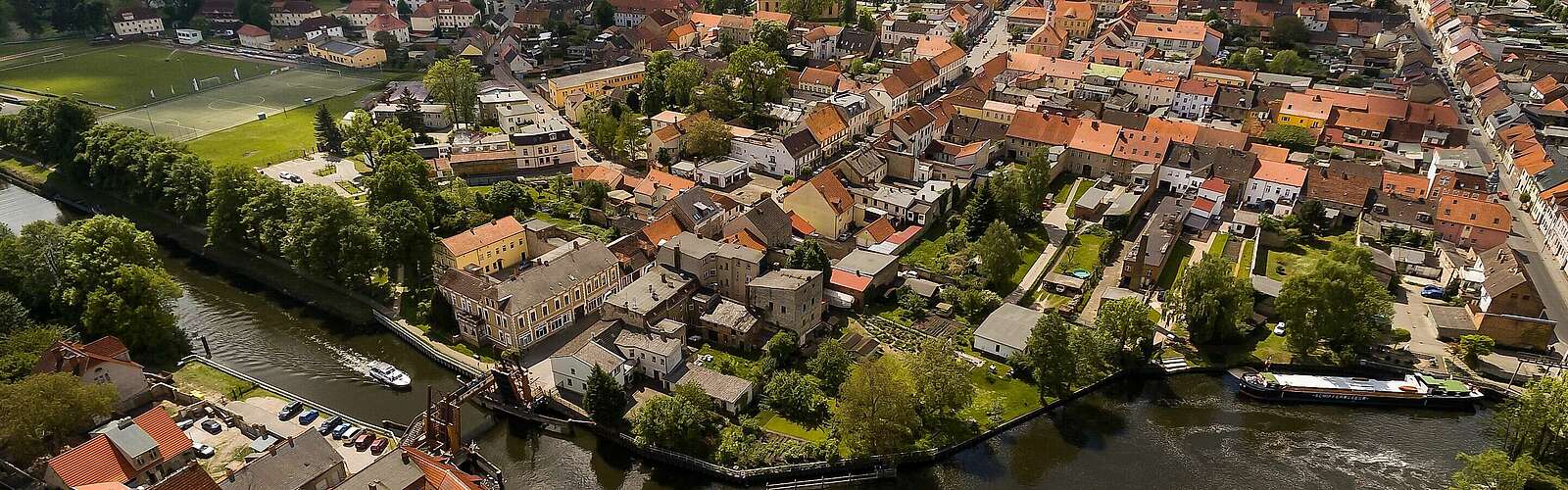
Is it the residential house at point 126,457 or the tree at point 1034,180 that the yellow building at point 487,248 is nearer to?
the residential house at point 126,457

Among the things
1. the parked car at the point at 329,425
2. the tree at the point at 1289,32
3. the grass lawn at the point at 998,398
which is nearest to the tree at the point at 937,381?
the grass lawn at the point at 998,398

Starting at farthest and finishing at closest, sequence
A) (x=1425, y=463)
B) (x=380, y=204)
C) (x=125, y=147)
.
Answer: (x=125, y=147) → (x=380, y=204) → (x=1425, y=463)

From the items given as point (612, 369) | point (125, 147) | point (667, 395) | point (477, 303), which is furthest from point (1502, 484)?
point (125, 147)

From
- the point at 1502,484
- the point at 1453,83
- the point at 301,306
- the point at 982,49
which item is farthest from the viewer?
the point at 982,49

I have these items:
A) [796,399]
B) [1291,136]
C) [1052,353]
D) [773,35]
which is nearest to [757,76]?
[773,35]

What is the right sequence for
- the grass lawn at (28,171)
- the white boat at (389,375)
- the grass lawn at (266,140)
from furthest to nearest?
the grass lawn at (266,140), the grass lawn at (28,171), the white boat at (389,375)

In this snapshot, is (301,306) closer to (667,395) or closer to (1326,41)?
(667,395)

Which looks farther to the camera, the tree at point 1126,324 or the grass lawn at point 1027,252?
the grass lawn at point 1027,252
